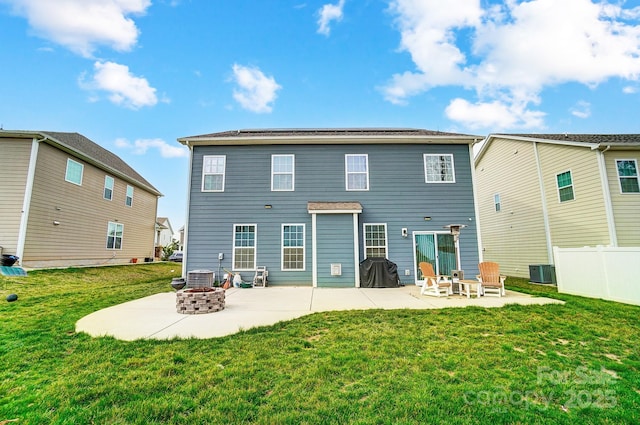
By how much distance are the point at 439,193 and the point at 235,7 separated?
36.7 ft

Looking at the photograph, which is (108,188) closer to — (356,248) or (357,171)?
(357,171)

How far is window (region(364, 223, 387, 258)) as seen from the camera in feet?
34.1

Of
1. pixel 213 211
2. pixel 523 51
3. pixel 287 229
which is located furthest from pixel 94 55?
pixel 523 51

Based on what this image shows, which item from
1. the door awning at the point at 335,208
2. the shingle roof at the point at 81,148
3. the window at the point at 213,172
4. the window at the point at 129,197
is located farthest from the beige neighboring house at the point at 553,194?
the window at the point at 129,197

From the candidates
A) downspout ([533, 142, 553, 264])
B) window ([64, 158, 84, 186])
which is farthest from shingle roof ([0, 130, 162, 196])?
downspout ([533, 142, 553, 264])

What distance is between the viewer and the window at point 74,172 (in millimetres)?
13008

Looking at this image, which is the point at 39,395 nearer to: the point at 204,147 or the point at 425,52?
the point at 204,147

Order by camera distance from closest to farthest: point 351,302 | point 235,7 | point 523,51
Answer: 1. point 351,302
2. point 235,7
3. point 523,51

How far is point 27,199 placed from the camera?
35.9 feet

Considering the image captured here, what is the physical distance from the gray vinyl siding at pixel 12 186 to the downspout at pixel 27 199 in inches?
3.8

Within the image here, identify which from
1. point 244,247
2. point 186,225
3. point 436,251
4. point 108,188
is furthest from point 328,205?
point 108,188

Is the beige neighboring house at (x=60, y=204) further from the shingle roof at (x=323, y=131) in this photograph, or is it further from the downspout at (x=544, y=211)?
the downspout at (x=544, y=211)

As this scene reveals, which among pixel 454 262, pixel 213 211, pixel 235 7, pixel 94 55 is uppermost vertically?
pixel 235 7

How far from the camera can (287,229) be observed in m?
10.6
